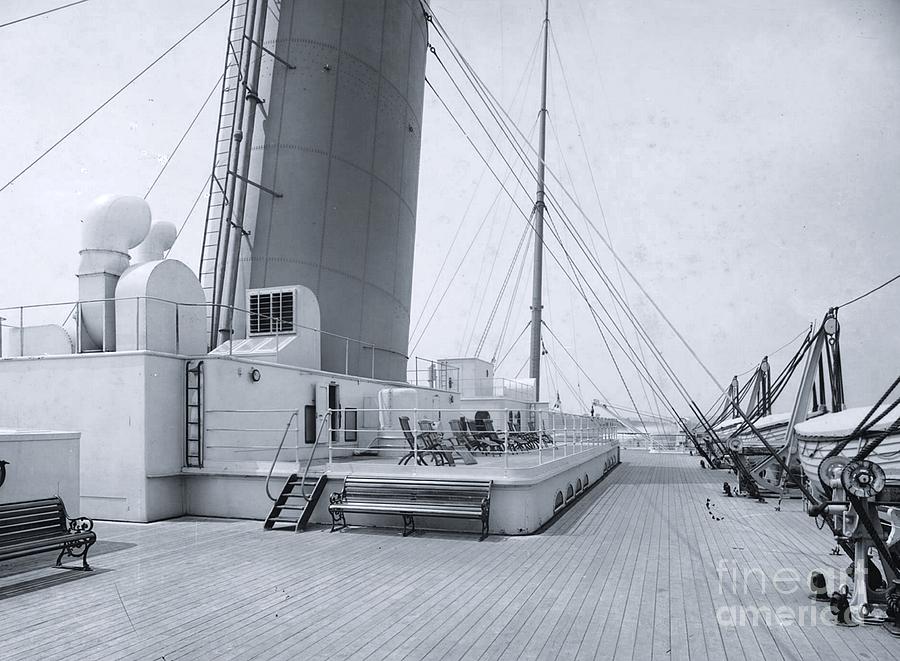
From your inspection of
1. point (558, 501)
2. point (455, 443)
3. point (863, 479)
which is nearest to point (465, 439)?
point (455, 443)

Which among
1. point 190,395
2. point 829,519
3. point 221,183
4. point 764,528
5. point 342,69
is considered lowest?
point 764,528

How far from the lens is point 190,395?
11.7 m

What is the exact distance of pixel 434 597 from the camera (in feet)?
21.2

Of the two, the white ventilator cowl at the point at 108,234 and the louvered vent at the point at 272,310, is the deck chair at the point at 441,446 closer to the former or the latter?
the louvered vent at the point at 272,310

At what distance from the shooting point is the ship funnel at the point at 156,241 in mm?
17666

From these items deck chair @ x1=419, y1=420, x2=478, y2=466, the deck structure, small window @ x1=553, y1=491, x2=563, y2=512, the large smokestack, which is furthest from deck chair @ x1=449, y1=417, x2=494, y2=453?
the deck structure

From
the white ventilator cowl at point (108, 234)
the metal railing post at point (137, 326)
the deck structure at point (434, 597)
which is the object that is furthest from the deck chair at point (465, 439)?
the white ventilator cowl at point (108, 234)

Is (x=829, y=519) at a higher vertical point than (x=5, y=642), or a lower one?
higher

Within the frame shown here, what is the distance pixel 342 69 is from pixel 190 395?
33.9 feet

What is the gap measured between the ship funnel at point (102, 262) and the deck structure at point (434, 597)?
13.2 feet

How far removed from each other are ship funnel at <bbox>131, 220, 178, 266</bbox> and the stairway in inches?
368

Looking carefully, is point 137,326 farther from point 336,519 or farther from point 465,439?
point 465,439

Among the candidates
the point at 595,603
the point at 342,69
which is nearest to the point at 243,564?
the point at 595,603

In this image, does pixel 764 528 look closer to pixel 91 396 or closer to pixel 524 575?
pixel 524 575
